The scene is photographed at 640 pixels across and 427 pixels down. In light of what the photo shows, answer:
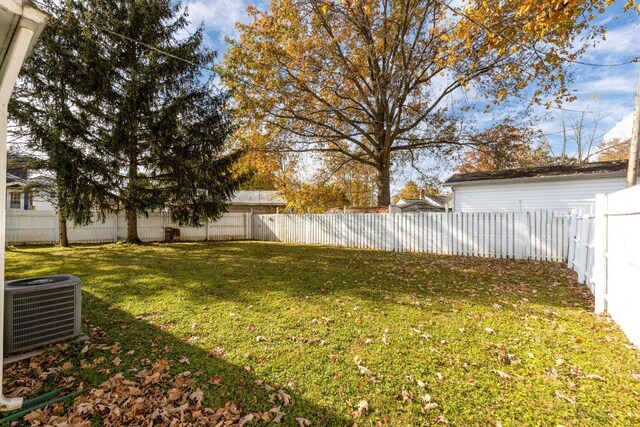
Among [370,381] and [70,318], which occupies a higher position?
[70,318]

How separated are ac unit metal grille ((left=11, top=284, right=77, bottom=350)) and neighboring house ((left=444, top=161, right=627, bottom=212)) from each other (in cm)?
1582

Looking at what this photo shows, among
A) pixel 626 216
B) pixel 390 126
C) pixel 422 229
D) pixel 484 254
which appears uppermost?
pixel 390 126

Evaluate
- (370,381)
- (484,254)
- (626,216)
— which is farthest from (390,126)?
(370,381)

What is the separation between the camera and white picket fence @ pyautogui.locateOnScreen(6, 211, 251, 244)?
42.4 ft

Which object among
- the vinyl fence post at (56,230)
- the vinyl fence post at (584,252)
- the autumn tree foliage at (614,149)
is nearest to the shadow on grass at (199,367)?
the vinyl fence post at (584,252)

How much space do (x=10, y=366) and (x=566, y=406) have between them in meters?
5.00

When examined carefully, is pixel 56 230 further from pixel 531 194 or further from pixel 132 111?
pixel 531 194

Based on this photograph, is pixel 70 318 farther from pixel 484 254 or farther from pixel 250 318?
pixel 484 254

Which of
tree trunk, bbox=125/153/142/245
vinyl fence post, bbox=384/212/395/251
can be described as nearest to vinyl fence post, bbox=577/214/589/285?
vinyl fence post, bbox=384/212/395/251

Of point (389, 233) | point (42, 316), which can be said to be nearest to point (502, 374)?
point (42, 316)

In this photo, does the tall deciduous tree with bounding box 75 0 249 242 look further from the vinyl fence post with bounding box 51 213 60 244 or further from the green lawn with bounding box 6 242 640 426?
the green lawn with bounding box 6 242 640 426

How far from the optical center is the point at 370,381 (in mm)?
2643

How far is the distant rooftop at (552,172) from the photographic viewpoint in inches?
500

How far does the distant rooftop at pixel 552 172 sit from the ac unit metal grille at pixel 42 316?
15857mm
